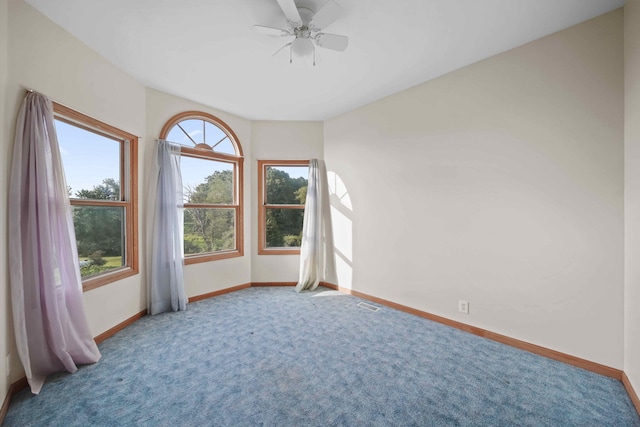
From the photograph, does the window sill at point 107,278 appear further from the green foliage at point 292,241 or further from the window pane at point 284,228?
the green foliage at point 292,241

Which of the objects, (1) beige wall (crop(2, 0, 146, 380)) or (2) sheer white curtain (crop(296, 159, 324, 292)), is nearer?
(1) beige wall (crop(2, 0, 146, 380))

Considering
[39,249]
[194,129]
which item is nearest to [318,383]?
[39,249]

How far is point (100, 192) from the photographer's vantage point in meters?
2.63

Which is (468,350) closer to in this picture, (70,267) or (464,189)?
(464,189)

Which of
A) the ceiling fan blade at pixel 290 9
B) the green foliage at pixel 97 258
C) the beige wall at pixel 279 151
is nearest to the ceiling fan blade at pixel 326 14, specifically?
the ceiling fan blade at pixel 290 9

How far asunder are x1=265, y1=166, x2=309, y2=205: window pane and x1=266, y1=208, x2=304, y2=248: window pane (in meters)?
0.17

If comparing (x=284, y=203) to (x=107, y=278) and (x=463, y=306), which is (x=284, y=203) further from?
(x=463, y=306)

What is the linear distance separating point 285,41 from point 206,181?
231cm

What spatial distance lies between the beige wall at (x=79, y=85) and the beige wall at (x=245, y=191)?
16 centimetres

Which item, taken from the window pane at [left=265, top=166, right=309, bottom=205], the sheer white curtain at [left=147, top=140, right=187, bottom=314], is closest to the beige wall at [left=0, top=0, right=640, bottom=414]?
the sheer white curtain at [left=147, top=140, right=187, bottom=314]

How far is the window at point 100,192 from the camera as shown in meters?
2.35

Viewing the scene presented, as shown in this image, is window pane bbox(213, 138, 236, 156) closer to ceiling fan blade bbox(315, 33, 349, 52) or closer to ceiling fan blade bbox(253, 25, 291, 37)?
ceiling fan blade bbox(253, 25, 291, 37)

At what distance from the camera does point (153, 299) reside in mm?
3061

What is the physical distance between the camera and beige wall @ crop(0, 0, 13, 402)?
1.63 meters
